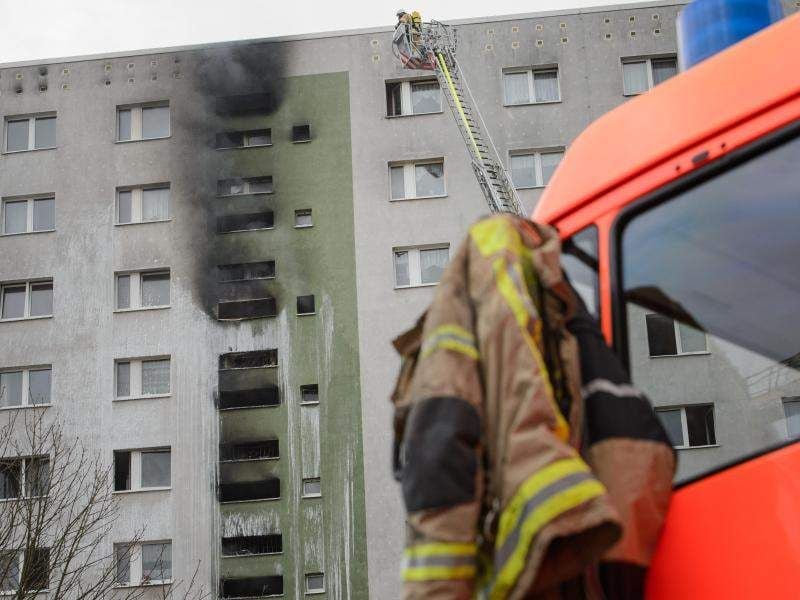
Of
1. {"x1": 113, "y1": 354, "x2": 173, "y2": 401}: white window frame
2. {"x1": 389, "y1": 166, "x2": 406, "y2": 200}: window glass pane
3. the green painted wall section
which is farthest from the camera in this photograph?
{"x1": 389, "y1": 166, "x2": 406, "y2": 200}: window glass pane

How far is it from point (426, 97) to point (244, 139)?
4697mm

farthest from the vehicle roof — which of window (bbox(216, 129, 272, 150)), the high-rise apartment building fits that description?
window (bbox(216, 129, 272, 150))

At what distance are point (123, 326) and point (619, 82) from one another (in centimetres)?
1333

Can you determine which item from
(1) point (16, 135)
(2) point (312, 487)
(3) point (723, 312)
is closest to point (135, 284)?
(1) point (16, 135)

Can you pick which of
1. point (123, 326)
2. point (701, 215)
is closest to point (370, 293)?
point (123, 326)

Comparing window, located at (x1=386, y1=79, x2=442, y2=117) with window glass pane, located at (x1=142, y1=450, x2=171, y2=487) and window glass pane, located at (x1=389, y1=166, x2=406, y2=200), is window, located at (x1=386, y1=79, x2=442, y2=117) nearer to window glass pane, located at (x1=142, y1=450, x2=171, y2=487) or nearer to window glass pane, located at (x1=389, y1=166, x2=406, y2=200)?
window glass pane, located at (x1=389, y1=166, x2=406, y2=200)

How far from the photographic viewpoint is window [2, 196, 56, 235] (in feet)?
90.1

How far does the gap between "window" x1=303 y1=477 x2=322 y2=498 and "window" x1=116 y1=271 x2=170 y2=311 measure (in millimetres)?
5734

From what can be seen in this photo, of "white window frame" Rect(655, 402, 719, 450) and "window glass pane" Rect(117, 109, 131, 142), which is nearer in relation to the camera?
"white window frame" Rect(655, 402, 719, 450)

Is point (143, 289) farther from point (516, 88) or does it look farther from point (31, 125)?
point (516, 88)

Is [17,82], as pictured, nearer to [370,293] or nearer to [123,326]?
[123,326]

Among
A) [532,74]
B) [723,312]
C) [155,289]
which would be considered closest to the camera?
[723,312]

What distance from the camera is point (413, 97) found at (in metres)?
26.6

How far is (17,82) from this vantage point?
91.0ft
